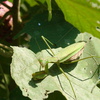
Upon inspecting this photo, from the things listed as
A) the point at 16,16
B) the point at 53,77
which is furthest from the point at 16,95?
the point at 16,16

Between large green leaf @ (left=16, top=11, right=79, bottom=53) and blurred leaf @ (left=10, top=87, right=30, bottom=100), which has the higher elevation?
large green leaf @ (left=16, top=11, right=79, bottom=53)

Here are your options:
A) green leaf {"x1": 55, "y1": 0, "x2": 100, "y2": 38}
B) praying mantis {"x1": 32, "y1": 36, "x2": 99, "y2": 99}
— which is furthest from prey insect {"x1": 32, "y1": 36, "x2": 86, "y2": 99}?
green leaf {"x1": 55, "y1": 0, "x2": 100, "y2": 38}

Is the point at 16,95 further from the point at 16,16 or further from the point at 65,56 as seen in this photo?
the point at 16,16

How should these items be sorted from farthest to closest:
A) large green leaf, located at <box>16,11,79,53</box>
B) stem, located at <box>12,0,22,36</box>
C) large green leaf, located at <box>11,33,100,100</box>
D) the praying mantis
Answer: stem, located at <box>12,0,22,36</box> < large green leaf, located at <box>16,11,79,53</box> < the praying mantis < large green leaf, located at <box>11,33,100,100</box>

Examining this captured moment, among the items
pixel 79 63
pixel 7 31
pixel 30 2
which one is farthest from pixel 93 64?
pixel 30 2

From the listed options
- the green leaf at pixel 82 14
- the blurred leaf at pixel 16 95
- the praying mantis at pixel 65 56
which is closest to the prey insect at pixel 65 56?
the praying mantis at pixel 65 56

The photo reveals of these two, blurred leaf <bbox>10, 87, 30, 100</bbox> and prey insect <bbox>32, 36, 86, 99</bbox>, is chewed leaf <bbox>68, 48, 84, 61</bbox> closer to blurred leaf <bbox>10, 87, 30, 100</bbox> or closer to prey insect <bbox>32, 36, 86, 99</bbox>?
Answer: prey insect <bbox>32, 36, 86, 99</bbox>
